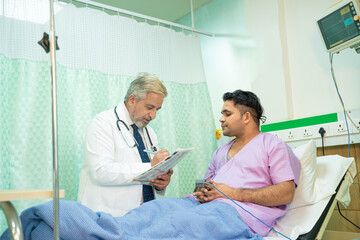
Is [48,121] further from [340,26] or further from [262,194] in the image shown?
[340,26]

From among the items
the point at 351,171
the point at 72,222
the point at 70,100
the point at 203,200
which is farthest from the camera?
the point at 70,100

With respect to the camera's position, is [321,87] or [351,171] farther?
[321,87]

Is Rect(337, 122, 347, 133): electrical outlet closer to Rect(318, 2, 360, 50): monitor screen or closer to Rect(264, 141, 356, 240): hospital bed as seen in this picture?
Rect(264, 141, 356, 240): hospital bed

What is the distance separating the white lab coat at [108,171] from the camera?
6.05 ft

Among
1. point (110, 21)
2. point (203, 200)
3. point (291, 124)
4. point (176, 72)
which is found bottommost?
point (203, 200)

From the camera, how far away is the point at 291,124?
101 inches

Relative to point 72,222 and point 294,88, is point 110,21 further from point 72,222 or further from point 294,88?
point 72,222

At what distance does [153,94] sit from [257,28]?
1.30 m

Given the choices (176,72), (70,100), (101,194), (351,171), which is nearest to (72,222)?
(101,194)

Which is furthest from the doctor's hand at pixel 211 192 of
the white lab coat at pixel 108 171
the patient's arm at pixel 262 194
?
the white lab coat at pixel 108 171

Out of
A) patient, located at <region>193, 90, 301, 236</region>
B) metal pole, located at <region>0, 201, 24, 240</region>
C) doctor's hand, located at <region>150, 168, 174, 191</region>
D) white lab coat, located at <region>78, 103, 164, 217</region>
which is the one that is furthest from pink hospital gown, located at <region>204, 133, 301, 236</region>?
metal pole, located at <region>0, 201, 24, 240</region>

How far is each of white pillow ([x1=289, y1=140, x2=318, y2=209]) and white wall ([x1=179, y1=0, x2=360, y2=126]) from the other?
0.59 m

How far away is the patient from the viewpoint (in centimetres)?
175

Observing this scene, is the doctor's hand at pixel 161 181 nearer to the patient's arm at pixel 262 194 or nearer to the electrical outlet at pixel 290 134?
the patient's arm at pixel 262 194
